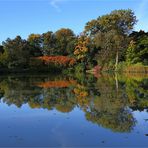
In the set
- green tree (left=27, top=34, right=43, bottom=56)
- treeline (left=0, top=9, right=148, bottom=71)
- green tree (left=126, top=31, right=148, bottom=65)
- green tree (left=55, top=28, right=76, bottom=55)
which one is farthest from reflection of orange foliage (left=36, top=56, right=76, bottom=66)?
green tree (left=126, top=31, right=148, bottom=65)

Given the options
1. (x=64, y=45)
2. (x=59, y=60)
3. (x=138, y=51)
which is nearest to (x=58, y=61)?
(x=59, y=60)

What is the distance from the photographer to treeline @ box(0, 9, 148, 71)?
53.0 meters

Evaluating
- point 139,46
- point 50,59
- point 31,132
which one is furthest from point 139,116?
point 50,59

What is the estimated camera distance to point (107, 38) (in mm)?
56375

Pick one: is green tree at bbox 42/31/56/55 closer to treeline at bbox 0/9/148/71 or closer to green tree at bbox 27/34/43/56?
green tree at bbox 27/34/43/56

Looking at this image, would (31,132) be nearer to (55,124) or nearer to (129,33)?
(55,124)

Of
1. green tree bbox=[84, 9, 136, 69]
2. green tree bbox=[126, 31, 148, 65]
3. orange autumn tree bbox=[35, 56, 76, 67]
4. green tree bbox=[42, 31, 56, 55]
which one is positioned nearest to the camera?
green tree bbox=[126, 31, 148, 65]

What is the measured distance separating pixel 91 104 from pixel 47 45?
186ft

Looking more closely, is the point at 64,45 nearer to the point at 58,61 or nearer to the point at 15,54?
the point at 58,61

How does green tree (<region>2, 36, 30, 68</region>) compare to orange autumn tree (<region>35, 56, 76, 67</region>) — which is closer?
green tree (<region>2, 36, 30, 68</region>)

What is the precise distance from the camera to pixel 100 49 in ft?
200

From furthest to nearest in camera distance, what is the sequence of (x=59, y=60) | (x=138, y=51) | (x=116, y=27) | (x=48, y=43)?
(x=48, y=43) → (x=59, y=60) → (x=116, y=27) → (x=138, y=51)

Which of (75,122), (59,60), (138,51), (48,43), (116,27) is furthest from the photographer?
(48,43)

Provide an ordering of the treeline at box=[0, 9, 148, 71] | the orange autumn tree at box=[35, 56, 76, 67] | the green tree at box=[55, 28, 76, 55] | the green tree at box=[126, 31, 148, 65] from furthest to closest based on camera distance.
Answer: the green tree at box=[55, 28, 76, 55] → the orange autumn tree at box=[35, 56, 76, 67] → the treeline at box=[0, 9, 148, 71] → the green tree at box=[126, 31, 148, 65]
